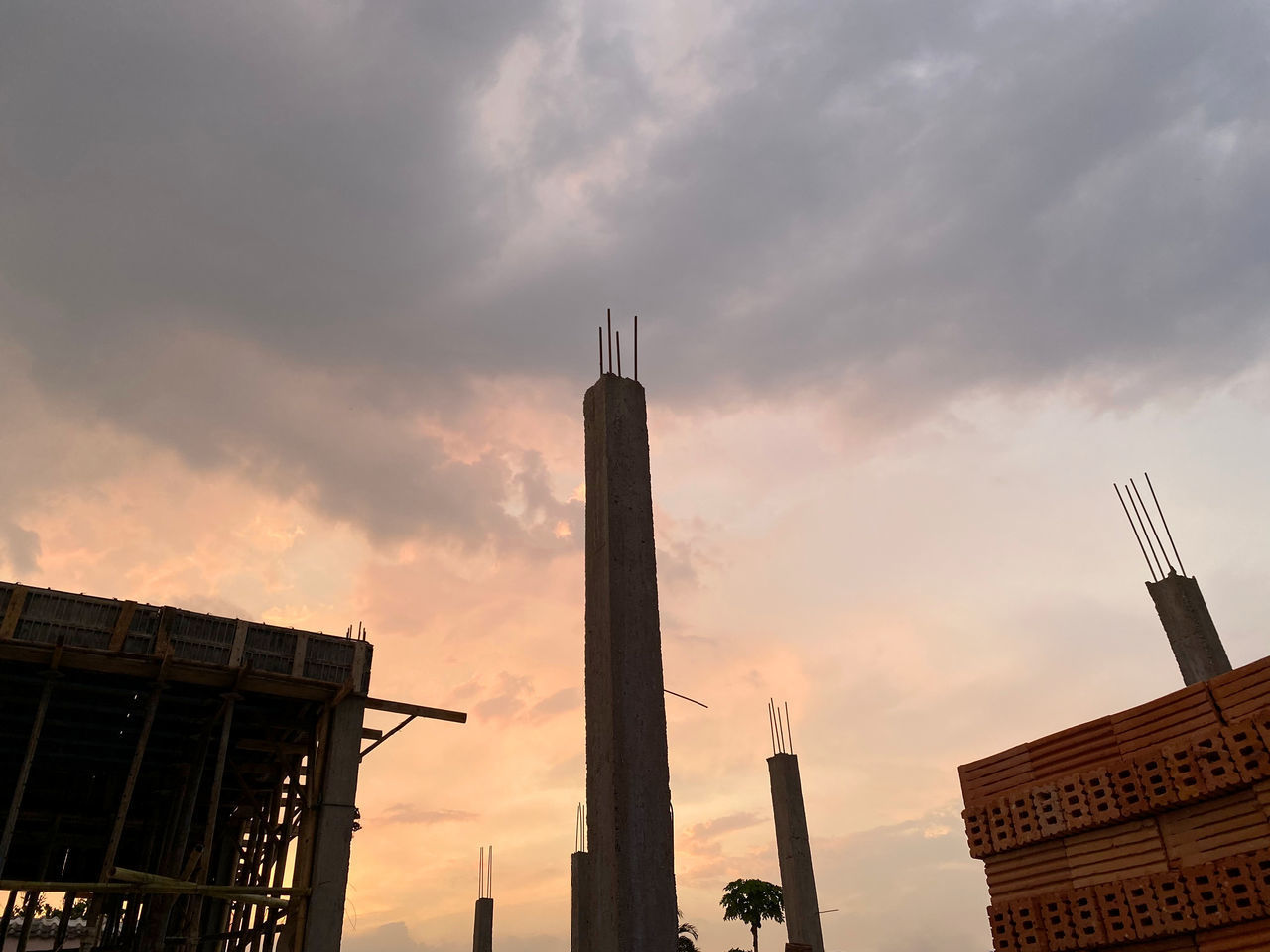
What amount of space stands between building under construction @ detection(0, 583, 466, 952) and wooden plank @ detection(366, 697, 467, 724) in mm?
38

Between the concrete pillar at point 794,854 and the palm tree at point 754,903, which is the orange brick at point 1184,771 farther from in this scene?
the palm tree at point 754,903

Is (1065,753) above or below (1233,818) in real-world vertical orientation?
above

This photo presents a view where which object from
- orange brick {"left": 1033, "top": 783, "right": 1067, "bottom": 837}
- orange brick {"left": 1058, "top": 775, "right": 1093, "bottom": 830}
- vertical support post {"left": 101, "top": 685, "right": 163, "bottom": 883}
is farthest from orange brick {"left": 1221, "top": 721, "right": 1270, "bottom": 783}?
vertical support post {"left": 101, "top": 685, "right": 163, "bottom": 883}

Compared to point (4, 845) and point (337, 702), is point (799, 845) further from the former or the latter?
point (4, 845)

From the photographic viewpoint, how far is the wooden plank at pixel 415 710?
66.4ft

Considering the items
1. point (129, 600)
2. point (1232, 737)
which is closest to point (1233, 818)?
point (1232, 737)

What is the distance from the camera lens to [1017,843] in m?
10.8

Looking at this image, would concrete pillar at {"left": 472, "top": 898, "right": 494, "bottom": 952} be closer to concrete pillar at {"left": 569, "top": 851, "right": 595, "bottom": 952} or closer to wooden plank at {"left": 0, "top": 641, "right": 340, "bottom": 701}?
concrete pillar at {"left": 569, "top": 851, "right": 595, "bottom": 952}

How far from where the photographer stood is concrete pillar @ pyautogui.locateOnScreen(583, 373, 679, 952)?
206 inches

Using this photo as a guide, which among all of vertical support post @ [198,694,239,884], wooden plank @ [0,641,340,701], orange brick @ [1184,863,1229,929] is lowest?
orange brick @ [1184,863,1229,929]

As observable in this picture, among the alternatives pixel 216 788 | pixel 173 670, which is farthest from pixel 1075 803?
pixel 173 670

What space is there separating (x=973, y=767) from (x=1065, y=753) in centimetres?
144

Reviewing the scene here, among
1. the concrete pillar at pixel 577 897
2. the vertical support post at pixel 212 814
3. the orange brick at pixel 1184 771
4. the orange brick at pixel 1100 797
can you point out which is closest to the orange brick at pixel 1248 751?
the orange brick at pixel 1184 771

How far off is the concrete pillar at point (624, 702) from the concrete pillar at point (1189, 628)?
14717 millimetres
